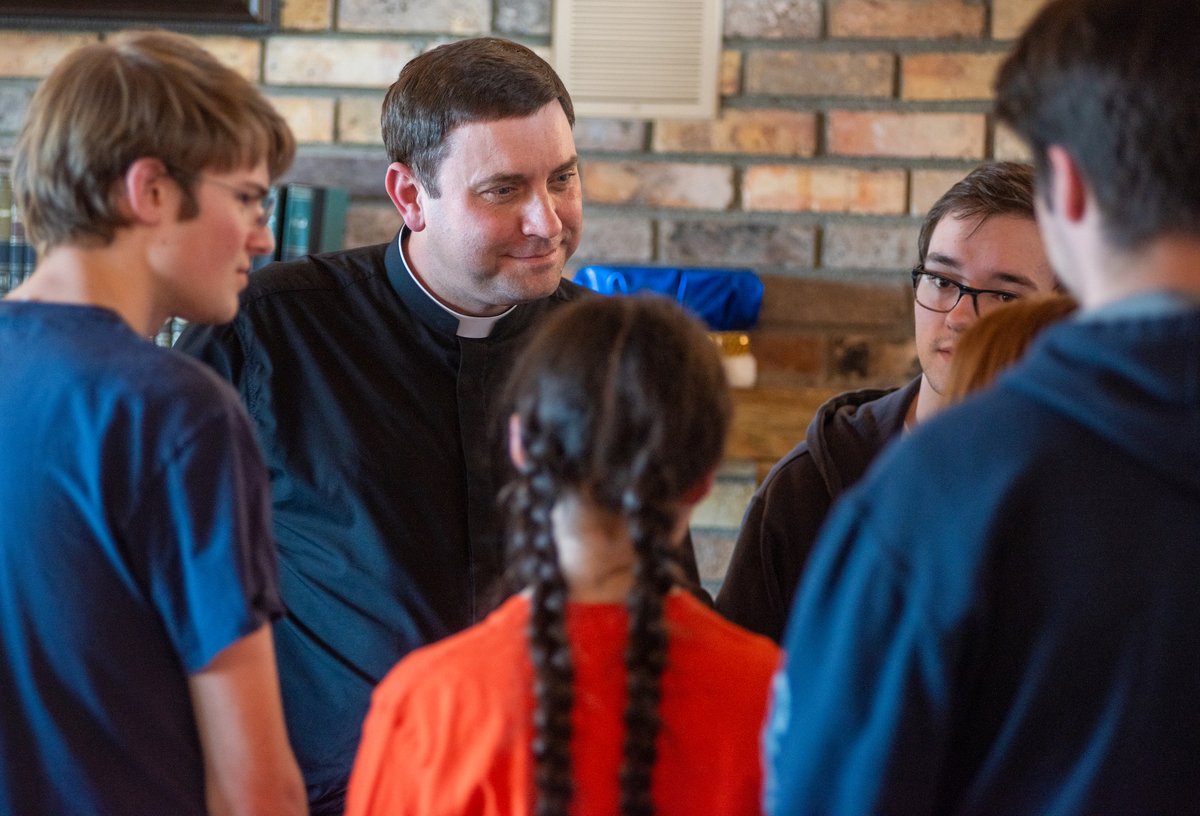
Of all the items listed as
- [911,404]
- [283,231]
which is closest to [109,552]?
[911,404]

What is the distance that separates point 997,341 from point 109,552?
690 millimetres

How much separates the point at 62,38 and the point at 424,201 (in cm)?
138

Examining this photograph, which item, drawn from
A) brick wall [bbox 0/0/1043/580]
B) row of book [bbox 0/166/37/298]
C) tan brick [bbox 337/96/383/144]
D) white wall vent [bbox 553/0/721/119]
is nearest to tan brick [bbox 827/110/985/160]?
brick wall [bbox 0/0/1043/580]

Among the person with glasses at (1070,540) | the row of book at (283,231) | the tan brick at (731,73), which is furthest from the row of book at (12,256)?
the person with glasses at (1070,540)

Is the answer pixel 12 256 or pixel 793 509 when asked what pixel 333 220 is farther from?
pixel 793 509

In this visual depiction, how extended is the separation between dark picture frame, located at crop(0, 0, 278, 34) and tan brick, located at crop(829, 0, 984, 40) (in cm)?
114

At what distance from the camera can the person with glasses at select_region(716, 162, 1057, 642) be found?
1401 mm

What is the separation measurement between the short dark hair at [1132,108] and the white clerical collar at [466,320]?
3.19 ft

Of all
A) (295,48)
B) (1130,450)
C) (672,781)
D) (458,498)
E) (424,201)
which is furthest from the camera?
(295,48)

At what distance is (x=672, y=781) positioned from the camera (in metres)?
0.87

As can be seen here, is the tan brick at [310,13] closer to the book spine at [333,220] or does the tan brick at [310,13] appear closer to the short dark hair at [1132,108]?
the book spine at [333,220]

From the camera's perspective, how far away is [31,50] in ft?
8.49

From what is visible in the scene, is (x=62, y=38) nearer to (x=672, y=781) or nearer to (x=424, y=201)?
(x=424, y=201)

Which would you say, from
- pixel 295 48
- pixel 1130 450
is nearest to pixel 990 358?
pixel 1130 450
